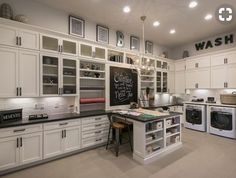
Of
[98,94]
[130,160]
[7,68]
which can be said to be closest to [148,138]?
[130,160]

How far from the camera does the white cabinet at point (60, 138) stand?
2912mm

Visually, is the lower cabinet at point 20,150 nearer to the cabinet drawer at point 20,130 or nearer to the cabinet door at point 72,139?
the cabinet drawer at point 20,130

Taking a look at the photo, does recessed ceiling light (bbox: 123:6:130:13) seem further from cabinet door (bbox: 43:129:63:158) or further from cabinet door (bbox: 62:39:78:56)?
cabinet door (bbox: 43:129:63:158)

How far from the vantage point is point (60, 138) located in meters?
3.07

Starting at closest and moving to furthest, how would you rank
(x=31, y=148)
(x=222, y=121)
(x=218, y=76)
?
(x=31, y=148) → (x=222, y=121) → (x=218, y=76)

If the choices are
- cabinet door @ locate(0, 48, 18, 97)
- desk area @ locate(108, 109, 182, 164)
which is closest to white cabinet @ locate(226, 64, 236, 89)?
desk area @ locate(108, 109, 182, 164)

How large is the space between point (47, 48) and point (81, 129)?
6.73ft

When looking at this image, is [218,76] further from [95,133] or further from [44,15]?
[44,15]

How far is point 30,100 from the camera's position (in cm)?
323

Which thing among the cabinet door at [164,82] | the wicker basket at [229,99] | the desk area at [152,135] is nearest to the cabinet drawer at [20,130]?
the desk area at [152,135]

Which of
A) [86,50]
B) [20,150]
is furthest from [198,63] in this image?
[20,150]

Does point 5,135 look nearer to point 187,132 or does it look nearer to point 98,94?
point 98,94

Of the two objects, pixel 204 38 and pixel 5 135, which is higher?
pixel 204 38

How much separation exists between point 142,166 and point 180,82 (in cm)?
445
